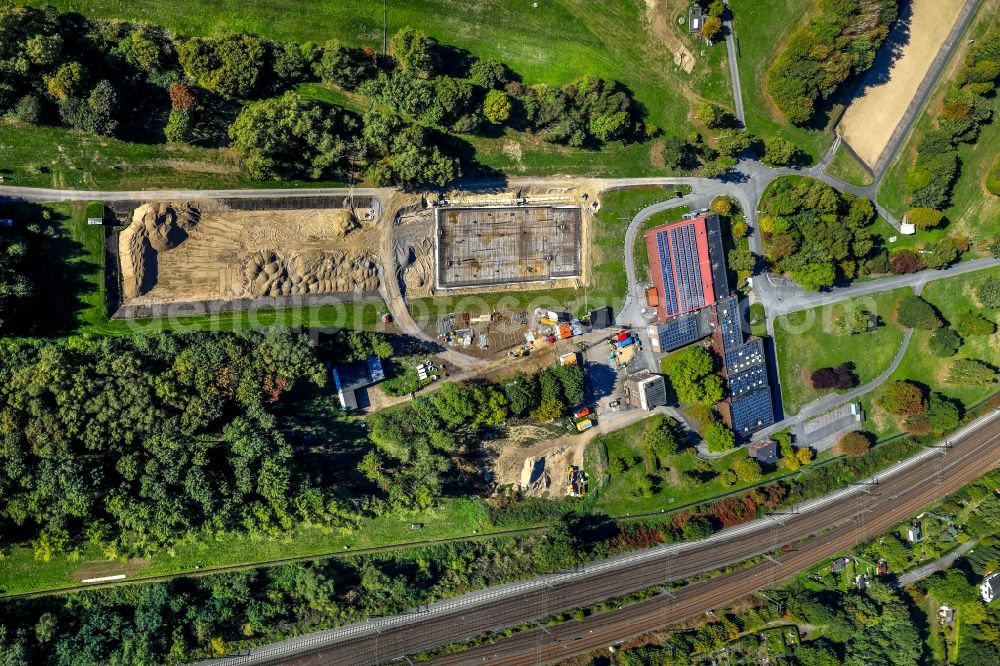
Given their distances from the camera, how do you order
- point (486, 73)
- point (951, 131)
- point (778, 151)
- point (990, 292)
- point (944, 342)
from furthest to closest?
point (990, 292) < point (944, 342) < point (951, 131) < point (778, 151) < point (486, 73)

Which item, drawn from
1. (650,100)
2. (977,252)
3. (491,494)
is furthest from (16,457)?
(977,252)

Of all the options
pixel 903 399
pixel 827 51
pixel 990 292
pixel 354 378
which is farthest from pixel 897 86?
pixel 354 378

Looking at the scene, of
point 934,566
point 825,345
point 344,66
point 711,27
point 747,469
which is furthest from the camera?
point 934,566

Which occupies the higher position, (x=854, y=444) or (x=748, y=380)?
(x=748, y=380)

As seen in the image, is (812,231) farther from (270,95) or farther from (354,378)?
(270,95)

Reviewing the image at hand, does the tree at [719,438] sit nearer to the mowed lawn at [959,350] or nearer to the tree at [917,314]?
the mowed lawn at [959,350]

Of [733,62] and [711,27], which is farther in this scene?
[733,62]

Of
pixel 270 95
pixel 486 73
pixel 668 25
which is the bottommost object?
pixel 270 95

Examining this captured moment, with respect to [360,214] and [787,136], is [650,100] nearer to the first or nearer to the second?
[787,136]
